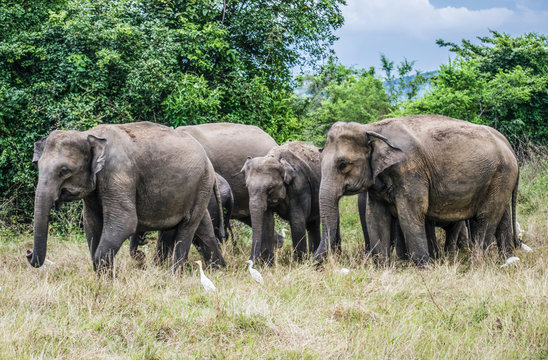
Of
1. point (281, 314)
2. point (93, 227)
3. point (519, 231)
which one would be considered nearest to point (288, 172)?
point (93, 227)

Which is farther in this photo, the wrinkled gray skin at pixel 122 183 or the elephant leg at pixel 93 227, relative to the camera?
the elephant leg at pixel 93 227

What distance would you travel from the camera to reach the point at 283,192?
26.2 ft

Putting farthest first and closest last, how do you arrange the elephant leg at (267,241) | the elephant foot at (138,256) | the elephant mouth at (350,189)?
the elephant leg at (267,241), the elephant foot at (138,256), the elephant mouth at (350,189)

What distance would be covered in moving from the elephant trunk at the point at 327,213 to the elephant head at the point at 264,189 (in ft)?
2.83

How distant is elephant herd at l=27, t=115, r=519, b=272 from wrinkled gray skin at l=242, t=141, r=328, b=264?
1 cm

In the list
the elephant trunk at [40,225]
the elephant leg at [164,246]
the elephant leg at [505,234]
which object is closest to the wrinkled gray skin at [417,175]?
the elephant leg at [505,234]

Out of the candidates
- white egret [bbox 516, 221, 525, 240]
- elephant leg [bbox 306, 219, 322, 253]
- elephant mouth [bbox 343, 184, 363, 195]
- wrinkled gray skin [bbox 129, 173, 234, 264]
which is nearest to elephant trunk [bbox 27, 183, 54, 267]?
wrinkled gray skin [bbox 129, 173, 234, 264]

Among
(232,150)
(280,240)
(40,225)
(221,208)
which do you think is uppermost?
(232,150)

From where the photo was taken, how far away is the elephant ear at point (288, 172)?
26.1ft

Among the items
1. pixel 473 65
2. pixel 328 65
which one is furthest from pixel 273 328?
pixel 328 65

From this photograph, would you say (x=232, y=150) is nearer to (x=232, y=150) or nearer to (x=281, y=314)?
(x=232, y=150)

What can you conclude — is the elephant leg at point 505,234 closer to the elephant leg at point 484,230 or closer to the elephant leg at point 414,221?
the elephant leg at point 484,230

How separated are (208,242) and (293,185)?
4.45ft

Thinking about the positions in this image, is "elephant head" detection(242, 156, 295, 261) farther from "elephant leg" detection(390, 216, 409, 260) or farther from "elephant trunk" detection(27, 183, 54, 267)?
"elephant trunk" detection(27, 183, 54, 267)
